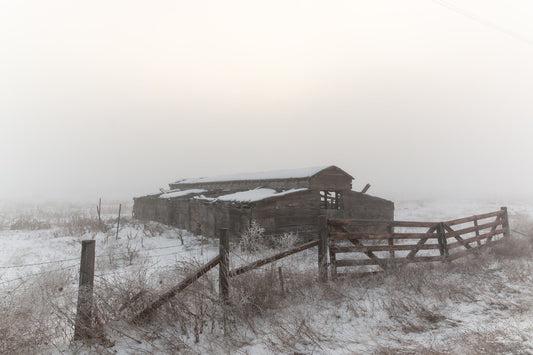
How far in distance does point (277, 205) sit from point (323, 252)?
9.09 m

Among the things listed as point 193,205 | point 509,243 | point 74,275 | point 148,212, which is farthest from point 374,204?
point 148,212

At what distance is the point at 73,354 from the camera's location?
4293 millimetres

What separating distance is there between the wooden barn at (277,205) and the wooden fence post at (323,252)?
8.20m

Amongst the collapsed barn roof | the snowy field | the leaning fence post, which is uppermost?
the collapsed barn roof

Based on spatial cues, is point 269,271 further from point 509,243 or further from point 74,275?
point 509,243

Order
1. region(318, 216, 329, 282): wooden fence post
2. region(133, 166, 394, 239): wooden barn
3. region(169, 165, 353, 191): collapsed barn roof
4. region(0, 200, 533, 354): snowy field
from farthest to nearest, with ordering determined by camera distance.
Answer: region(169, 165, 353, 191): collapsed barn roof, region(133, 166, 394, 239): wooden barn, region(318, 216, 329, 282): wooden fence post, region(0, 200, 533, 354): snowy field

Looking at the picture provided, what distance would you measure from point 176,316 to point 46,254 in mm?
12740

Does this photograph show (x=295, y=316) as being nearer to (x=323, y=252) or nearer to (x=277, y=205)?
(x=323, y=252)

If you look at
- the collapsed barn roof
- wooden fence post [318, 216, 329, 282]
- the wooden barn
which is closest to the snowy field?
wooden fence post [318, 216, 329, 282]

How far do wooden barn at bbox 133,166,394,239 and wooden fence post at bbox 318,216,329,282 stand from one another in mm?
8197

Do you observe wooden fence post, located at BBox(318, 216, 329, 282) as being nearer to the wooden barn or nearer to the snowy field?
the snowy field

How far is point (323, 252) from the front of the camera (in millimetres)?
7121

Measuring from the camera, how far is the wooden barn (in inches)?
630

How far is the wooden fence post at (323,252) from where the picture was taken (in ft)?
22.9
